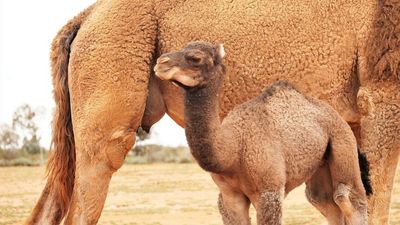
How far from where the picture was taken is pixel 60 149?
9.15m

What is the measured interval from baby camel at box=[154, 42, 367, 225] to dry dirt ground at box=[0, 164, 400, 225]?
5.81 metres

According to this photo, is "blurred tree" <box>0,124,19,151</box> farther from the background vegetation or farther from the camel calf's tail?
the camel calf's tail

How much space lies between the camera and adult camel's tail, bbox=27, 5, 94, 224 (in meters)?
9.03

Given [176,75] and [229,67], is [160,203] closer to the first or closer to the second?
[229,67]

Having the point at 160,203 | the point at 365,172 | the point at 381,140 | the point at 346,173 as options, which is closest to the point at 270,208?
the point at 346,173

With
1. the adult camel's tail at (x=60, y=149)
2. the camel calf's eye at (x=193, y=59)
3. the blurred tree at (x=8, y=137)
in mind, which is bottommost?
the blurred tree at (x=8, y=137)

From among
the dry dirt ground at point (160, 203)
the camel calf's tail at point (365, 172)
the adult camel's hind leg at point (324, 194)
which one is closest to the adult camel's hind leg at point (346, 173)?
the adult camel's hind leg at point (324, 194)

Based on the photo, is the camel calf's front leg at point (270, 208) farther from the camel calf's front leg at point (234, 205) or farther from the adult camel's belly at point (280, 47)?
the adult camel's belly at point (280, 47)

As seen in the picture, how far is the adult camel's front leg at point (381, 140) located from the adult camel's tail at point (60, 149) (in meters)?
2.73

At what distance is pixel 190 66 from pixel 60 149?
116 inches

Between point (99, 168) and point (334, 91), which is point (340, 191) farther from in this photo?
point (99, 168)

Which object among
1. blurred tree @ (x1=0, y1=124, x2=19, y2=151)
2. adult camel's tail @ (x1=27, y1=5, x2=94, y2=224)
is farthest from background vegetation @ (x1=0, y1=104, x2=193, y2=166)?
adult camel's tail @ (x1=27, y1=5, x2=94, y2=224)

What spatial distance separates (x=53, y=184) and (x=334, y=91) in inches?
108

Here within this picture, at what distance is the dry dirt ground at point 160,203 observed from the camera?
1784 centimetres
